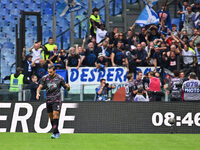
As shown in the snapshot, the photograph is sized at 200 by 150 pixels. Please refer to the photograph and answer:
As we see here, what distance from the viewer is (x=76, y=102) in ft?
55.6

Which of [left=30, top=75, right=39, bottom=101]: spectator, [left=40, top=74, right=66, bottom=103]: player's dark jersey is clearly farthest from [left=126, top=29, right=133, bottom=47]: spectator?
[left=40, top=74, right=66, bottom=103]: player's dark jersey

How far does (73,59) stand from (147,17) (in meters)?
4.15

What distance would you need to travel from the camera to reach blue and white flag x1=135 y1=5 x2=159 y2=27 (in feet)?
74.2

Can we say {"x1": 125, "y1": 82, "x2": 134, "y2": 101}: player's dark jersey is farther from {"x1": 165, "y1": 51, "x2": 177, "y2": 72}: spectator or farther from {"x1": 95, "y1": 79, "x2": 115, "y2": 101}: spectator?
{"x1": 165, "y1": 51, "x2": 177, "y2": 72}: spectator

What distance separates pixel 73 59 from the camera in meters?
20.6

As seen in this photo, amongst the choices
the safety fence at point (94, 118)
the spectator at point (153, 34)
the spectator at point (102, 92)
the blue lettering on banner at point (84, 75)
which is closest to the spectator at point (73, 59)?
the blue lettering on banner at point (84, 75)

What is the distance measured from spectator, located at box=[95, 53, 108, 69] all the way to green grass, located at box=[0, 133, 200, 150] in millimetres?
4893

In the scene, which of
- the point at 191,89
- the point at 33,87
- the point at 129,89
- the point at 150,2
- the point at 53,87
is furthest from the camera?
the point at 150,2

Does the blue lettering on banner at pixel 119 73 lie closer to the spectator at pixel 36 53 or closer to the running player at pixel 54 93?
the spectator at pixel 36 53

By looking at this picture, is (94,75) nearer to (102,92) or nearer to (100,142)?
(102,92)

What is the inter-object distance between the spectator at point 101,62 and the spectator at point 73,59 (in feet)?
2.34

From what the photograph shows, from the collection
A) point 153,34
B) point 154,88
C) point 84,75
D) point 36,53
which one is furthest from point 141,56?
point 36,53

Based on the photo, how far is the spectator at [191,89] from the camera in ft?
56.7

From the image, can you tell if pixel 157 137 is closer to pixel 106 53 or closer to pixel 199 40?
pixel 106 53
